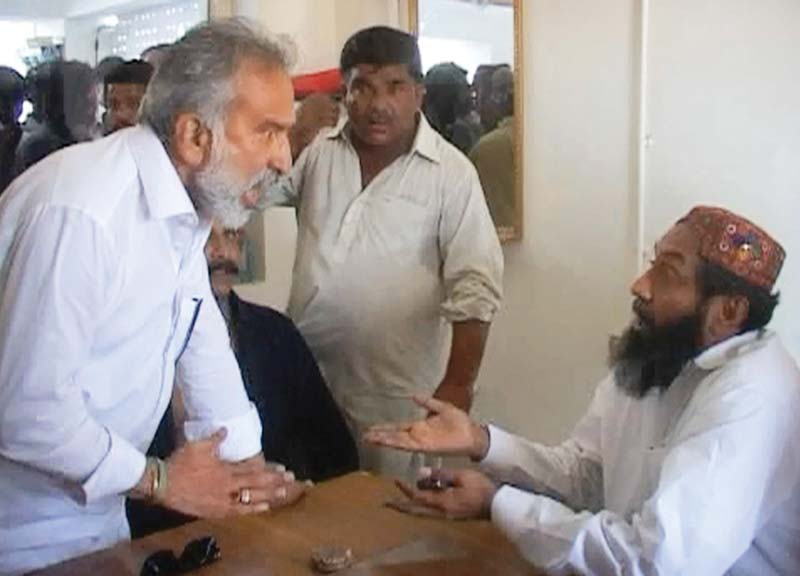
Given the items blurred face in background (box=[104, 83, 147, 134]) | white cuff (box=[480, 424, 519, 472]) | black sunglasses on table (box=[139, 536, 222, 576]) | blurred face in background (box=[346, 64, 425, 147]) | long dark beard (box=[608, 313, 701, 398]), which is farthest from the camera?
blurred face in background (box=[104, 83, 147, 134])

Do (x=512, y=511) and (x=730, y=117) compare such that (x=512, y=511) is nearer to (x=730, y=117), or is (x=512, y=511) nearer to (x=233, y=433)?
(x=233, y=433)

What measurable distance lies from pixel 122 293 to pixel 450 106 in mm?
2043

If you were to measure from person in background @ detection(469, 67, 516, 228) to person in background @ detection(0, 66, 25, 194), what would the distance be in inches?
54.6

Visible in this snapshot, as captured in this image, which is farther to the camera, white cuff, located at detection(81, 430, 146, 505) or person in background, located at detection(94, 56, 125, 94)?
person in background, located at detection(94, 56, 125, 94)

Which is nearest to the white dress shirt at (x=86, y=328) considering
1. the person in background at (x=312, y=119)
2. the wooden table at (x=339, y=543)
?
the wooden table at (x=339, y=543)

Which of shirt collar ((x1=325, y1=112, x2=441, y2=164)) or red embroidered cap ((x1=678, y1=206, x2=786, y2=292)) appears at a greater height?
shirt collar ((x1=325, y1=112, x2=441, y2=164))

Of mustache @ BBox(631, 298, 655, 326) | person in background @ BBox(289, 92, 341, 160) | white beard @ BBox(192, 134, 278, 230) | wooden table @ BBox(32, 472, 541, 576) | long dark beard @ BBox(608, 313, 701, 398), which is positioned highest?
person in background @ BBox(289, 92, 341, 160)

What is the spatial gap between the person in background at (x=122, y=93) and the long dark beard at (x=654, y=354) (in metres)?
1.66

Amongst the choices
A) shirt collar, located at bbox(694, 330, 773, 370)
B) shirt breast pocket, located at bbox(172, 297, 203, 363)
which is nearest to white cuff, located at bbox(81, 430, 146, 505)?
shirt breast pocket, located at bbox(172, 297, 203, 363)

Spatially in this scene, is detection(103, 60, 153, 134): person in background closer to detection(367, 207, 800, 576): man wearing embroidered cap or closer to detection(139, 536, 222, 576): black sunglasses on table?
detection(367, 207, 800, 576): man wearing embroidered cap

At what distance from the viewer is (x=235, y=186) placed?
5.51 ft

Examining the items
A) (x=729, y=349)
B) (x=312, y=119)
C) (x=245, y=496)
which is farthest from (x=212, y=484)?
(x=312, y=119)

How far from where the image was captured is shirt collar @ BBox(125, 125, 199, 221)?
1623 mm

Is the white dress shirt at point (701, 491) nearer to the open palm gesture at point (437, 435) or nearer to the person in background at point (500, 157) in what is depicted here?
the open palm gesture at point (437, 435)
